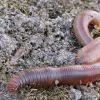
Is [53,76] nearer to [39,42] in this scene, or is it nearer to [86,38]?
[39,42]

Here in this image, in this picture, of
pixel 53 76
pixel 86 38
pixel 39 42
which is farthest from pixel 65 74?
pixel 86 38

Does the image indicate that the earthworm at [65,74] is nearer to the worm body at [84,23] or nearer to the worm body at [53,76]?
the worm body at [53,76]

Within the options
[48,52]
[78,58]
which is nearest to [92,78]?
[78,58]

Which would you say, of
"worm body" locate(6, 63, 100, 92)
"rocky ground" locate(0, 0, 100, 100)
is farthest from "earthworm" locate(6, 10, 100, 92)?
"rocky ground" locate(0, 0, 100, 100)

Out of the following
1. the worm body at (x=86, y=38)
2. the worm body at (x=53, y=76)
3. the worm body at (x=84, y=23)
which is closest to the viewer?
the worm body at (x=53, y=76)

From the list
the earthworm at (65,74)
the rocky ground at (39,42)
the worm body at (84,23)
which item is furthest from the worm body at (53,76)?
the worm body at (84,23)
